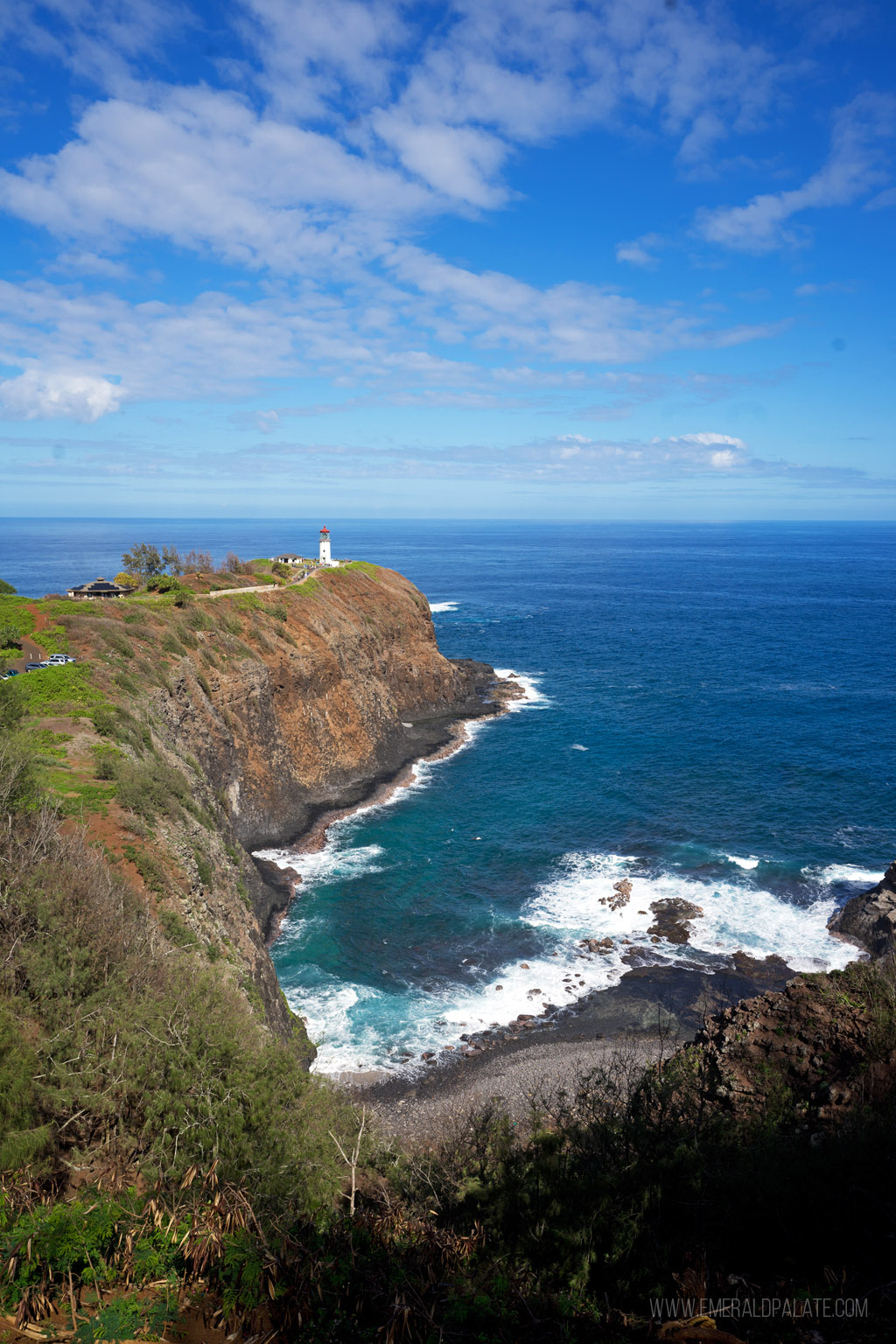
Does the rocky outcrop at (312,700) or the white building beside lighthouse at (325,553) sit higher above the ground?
the white building beside lighthouse at (325,553)

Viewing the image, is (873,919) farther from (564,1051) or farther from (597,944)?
(564,1051)

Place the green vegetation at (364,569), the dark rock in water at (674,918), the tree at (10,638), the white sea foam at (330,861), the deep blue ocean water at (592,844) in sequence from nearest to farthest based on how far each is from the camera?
the deep blue ocean water at (592,844)
the dark rock in water at (674,918)
the tree at (10,638)
the white sea foam at (330,861)
the green vegetation at (364,569)

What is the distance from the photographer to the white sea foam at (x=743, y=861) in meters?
41.0

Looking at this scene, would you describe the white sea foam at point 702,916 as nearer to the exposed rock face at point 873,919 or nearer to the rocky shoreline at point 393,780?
the exposed rock face at point 873,919

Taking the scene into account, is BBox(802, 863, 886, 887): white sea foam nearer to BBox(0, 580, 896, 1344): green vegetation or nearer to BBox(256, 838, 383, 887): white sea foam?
BBox(0, 580, 896, 1344): green vegetation

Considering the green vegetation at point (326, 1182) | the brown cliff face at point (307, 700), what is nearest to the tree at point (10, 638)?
the brown cliff face at point (307, 700)

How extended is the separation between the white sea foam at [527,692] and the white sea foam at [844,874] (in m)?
33.3

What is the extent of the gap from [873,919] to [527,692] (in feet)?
147

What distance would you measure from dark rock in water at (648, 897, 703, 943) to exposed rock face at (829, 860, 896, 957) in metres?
6.85

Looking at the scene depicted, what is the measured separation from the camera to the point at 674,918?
1439 inches

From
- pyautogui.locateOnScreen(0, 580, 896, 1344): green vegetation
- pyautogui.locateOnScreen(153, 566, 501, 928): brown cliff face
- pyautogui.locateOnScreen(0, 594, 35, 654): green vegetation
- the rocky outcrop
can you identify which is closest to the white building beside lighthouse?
pyautogui.locateOnScreen(153, 566, 501, 928): brown cliff face

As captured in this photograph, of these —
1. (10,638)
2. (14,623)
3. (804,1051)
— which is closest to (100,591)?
(14,623)

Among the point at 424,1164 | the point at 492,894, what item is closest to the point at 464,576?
the point at 492,894

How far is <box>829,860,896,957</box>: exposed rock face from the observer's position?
3278 cm
